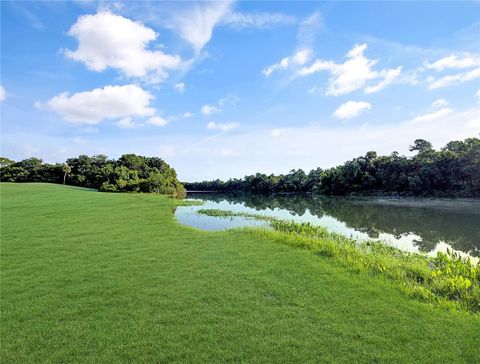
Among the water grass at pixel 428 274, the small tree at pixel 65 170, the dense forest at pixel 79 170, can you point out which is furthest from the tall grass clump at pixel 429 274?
the small tree at pixel 65 170

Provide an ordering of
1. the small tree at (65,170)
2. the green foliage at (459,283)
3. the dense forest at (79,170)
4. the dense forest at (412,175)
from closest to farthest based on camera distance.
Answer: the green foliage at (459,283)
the dense forest at (412,175)
the dense forest at (79,170)
the small tree at (65,170)

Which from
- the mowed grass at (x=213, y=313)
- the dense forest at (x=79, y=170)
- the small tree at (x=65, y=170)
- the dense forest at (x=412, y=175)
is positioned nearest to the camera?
the mowed grass at (x=213, y=313)

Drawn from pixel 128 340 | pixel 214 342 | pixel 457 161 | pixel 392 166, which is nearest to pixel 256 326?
pixel 214 342

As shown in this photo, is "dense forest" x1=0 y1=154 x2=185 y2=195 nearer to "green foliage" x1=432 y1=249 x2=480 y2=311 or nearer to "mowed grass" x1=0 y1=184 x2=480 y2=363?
"mowed grass" x1=0 y1=184 x2=480 y2=363

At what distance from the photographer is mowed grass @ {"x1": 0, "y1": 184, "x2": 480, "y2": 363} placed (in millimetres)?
4211

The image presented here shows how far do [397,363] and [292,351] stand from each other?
4.65 ft

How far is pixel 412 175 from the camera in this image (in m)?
49.4

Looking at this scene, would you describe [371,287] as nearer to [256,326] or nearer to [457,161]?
[256,326]

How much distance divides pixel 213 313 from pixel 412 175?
53769 millimetres

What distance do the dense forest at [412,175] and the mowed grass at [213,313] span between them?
4623cm

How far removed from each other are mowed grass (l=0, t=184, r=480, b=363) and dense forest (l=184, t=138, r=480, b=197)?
46.2 m

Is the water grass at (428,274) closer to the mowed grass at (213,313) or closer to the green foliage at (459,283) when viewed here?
the green foliage at (459,283)

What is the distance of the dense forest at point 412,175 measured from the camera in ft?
141

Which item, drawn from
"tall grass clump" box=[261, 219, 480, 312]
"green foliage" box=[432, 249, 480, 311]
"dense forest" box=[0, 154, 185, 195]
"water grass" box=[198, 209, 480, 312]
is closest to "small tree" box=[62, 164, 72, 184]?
"dense forest" box=[0, 154, 185, 195]
